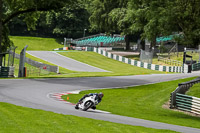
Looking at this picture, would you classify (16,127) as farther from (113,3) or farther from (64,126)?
(113,3)

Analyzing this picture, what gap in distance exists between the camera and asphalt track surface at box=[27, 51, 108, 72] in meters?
59.2

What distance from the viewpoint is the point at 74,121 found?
15.0m

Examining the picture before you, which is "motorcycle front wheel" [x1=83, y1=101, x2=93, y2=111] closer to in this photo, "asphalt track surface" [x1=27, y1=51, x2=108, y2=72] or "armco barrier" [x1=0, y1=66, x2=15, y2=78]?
"armco barrier" [x1=0, y1=66, x2=15, y2=78]

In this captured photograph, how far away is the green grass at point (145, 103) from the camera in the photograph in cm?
1983

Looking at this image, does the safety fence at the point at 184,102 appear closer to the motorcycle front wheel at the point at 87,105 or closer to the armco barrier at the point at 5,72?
the motorcycle front wheel at the point at 87,105

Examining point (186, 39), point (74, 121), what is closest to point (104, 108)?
point (74, 121)

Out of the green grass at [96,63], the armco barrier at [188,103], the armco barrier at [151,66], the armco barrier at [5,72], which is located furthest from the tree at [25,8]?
the armco barrier at [151,66]

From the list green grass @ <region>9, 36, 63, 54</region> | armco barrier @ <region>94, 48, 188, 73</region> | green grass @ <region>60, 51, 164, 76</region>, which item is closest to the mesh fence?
armco barrier @ <region>94, 48, 188, 73</region>

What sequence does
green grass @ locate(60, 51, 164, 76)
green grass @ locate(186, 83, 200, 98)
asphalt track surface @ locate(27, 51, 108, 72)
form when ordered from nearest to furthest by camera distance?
green grass @ locate(186, 83, 200, 98), asphalt track surface @ locate(27, 51, 108, 72), green grass @ locate(60, 51, 164, 76)

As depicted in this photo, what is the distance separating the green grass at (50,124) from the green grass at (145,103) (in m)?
4.55

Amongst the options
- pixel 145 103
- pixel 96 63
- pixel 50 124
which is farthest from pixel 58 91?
pixel 96 63

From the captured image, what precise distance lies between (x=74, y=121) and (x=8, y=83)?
1681 centimetres

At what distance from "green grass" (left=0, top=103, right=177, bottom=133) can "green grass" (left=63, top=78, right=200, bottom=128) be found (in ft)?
14.9

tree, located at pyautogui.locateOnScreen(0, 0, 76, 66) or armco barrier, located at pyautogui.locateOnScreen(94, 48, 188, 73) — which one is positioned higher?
tree, located at pyautogui.locateOnScreen(0, 0, 76, 66)
